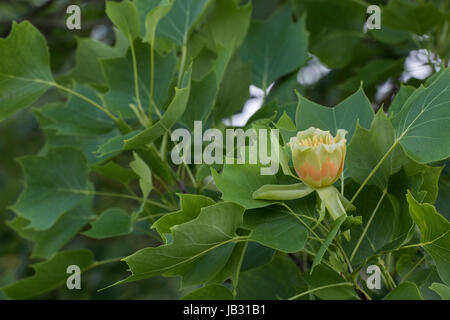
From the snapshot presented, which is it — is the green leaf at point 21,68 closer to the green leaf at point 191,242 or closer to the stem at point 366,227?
the green leaf at point 191,242

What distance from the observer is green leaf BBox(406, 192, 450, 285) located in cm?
58

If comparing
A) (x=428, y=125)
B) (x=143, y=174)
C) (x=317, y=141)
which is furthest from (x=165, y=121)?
(x=428, y=125)

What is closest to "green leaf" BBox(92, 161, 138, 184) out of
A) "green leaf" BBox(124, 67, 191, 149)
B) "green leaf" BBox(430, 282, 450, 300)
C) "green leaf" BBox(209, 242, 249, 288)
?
"green leaf" BBox(124, 67, 191, 149)

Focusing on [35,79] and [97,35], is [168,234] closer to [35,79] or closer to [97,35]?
[35,79]

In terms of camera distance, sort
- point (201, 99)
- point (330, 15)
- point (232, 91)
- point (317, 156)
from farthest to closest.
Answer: point (330, 15), point (232, 91), point (201, 99), point (317, 156)

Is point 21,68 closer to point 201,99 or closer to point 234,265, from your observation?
point 201,99

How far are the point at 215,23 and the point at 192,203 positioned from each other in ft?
1.43

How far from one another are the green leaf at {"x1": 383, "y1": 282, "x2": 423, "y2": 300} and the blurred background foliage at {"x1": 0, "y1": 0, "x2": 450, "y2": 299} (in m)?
0.21

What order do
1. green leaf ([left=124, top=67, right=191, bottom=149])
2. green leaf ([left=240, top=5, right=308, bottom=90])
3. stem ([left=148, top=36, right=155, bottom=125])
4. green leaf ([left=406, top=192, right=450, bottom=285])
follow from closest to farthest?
→ green leaf ([left=406, top=192, right=450, bottom=285]), green leaf ([left=124, top=67, right=191, bottom=149]), stem ([left=148, top=36, right=155, bottom=125]), green leaf ([left=240, top=5, right=308, bottom=90])

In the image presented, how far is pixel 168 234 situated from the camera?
621 millimetres

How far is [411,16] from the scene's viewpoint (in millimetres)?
1028

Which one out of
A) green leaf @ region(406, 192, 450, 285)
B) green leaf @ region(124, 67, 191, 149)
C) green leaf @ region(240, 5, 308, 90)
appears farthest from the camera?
green leaf @ region(240, 5, 308, 90)

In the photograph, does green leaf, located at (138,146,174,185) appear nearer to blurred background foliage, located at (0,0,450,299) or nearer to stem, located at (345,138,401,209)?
blurred background foliage, located at (0,0,450,299)

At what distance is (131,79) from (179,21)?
118mm
